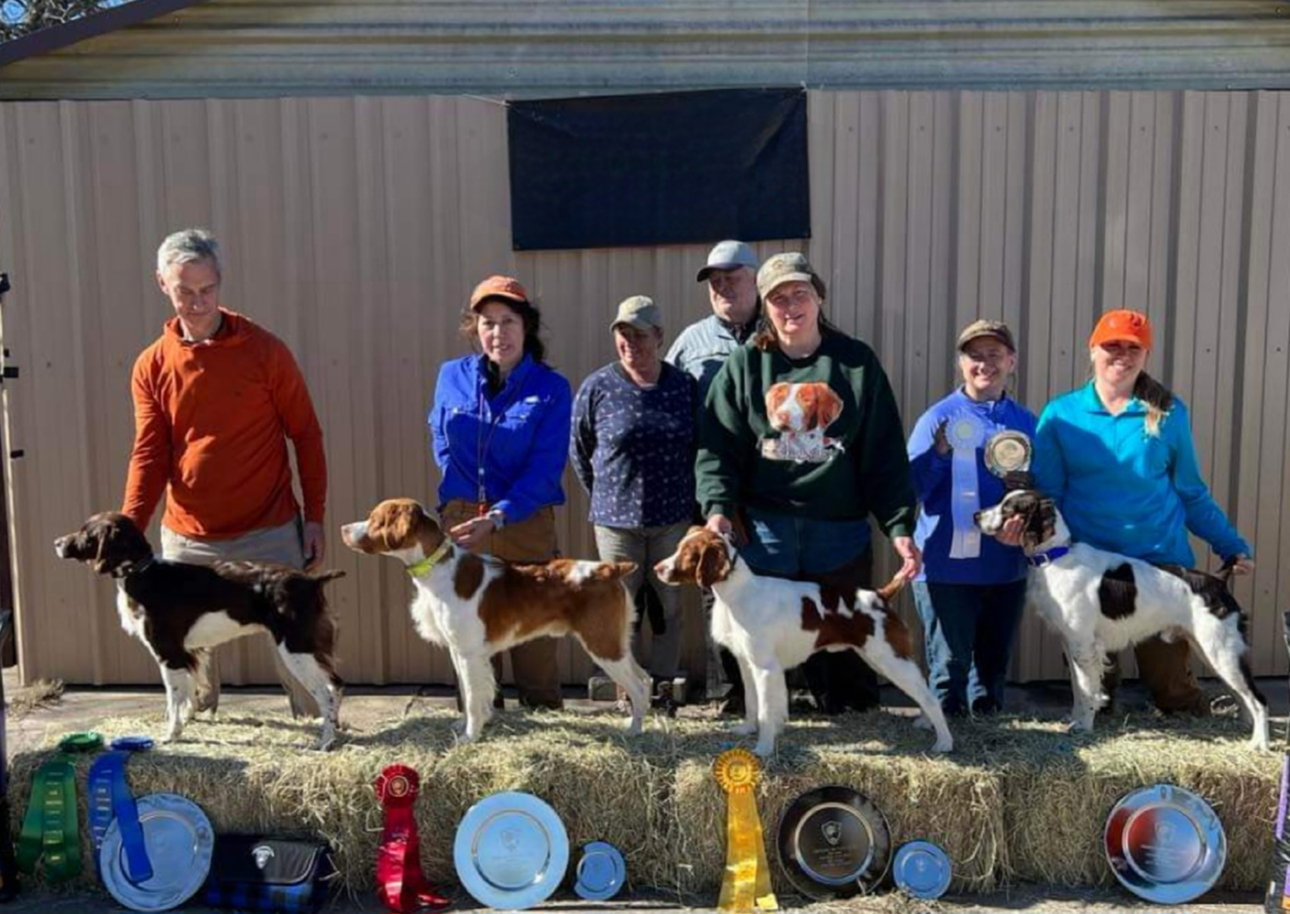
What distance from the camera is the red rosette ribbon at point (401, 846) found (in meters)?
3.76

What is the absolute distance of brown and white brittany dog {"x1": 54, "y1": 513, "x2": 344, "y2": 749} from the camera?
3957 mm

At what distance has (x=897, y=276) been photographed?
566cm

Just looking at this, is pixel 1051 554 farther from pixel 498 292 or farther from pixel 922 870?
A: pixel 498 292

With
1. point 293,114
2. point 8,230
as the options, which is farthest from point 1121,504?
point 8,230

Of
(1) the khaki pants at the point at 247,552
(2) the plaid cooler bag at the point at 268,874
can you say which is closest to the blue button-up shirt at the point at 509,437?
(1) the khaki pants at the point at 247,552

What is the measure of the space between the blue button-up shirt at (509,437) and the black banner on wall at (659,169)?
4.51 feet

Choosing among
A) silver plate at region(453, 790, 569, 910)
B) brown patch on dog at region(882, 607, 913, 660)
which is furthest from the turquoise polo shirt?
silver plate at region(453, 790, 569, 910)

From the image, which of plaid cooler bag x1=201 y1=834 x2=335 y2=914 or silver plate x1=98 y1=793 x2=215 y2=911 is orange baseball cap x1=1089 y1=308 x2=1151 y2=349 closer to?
plaid cooler bag x1=201 y1=834 x2=335 y2=914

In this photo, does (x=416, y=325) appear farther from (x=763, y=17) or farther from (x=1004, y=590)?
(x=1004, y=590)

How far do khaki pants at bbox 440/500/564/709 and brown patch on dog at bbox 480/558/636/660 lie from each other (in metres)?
0.48

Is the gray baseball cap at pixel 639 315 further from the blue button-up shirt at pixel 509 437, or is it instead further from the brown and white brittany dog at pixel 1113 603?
the brown and white brittany dog at pixel 1113 603

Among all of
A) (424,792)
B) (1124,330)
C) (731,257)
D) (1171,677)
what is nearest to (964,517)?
(1124,330)

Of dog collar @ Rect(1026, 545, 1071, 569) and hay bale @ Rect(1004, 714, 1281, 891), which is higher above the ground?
dog collar @ Rect(1026, 545, 1071, 569)

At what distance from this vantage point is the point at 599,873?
3826 mm
